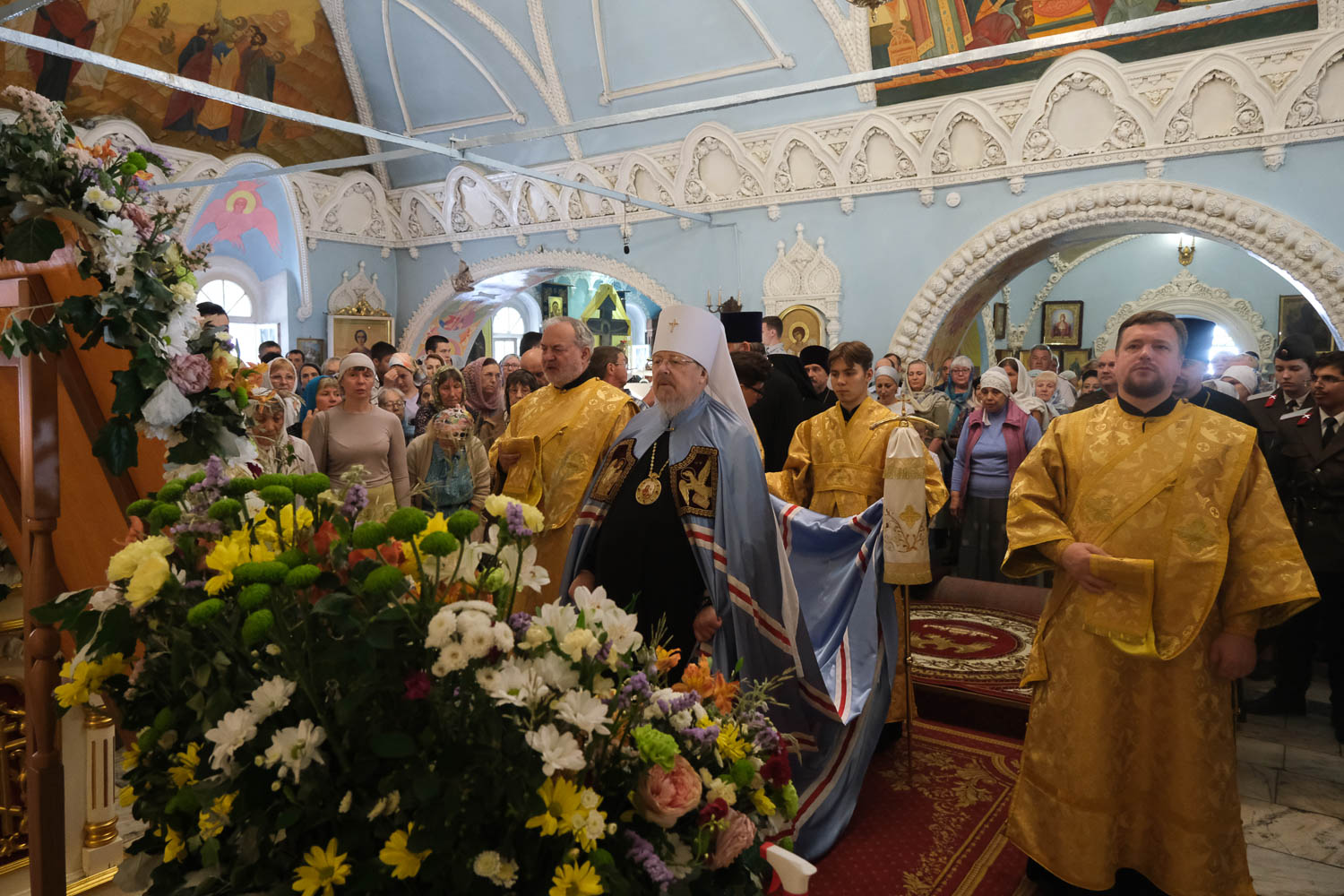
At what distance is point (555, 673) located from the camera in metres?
1.12

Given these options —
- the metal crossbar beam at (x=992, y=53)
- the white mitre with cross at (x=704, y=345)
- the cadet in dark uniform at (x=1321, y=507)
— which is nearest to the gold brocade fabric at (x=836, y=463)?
the white mitre with cross at (x=704, y=345)

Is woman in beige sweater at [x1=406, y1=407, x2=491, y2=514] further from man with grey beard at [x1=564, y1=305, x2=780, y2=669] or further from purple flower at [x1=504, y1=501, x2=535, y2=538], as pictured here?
purple flower at [x1=504, y1=501, x2=535, y2=538]

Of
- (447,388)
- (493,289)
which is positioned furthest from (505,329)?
(447,388)

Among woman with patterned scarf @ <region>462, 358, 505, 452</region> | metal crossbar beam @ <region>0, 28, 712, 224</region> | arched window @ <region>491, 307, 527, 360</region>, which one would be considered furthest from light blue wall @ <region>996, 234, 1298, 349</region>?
woman with patterned scarf @ <region>462, 358, 505, 452</region>

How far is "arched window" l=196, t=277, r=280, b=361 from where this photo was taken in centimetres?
1380

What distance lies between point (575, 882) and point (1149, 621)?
7.34ft

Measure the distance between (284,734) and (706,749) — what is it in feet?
1.84

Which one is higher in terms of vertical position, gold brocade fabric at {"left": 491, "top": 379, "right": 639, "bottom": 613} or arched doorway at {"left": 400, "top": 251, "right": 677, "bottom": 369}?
arched doorway at {"left": 400, "top": 251, "right": 677, "bottom": 369}

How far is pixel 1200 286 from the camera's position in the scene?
16281mm

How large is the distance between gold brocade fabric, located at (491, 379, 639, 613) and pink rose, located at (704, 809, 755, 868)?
8.88 feet

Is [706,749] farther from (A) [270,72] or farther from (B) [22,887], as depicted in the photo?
(A) [270,72]

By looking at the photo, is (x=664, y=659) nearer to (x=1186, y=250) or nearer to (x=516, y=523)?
(x=516, y=523)

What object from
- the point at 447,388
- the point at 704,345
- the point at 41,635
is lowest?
the point at 41,635

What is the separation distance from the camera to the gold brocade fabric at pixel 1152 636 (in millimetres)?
2693
